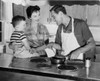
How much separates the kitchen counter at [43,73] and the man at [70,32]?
1.69 ft

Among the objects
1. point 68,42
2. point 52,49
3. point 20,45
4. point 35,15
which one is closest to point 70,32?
point 68,42

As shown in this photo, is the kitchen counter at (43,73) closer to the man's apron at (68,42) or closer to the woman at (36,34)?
the man's apron at (68,42)

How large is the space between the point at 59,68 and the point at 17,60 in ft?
2.16

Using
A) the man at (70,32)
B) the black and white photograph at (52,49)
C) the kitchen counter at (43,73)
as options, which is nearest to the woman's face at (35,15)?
the black and white photograph at (52,49)

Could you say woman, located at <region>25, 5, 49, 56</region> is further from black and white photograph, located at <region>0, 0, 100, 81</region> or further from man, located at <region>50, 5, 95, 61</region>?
man, located at <region>50, 5, 95, 61</region>

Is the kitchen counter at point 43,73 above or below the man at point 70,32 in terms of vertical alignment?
below

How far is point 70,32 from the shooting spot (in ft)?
8.60

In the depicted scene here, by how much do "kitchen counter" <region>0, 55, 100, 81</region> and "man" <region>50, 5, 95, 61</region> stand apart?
1.69 ft

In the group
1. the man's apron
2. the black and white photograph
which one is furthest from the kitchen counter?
the man's apron

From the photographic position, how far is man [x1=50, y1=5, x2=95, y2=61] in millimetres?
2424

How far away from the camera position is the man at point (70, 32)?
2424mm

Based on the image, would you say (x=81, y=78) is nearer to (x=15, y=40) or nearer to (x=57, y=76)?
(x=57, y=76)

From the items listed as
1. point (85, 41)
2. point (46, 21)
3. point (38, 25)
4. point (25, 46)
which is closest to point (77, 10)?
point (46, 21)

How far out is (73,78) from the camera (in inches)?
65.1
